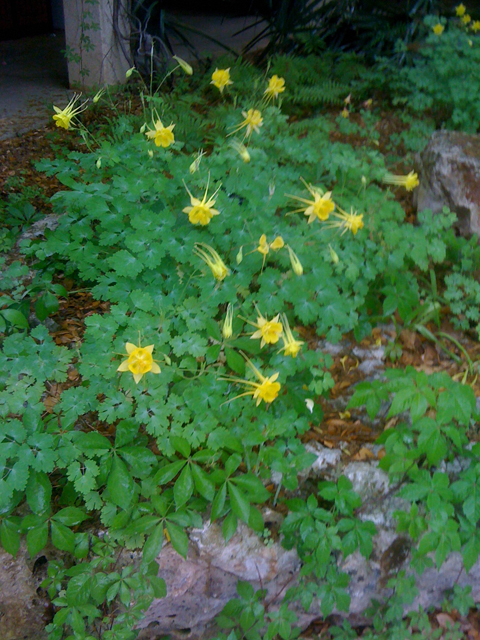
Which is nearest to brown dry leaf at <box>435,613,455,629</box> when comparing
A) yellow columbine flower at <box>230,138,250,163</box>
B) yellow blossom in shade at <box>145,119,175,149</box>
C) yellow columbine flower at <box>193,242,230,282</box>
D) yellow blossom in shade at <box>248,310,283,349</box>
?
yellow blossom in shade at <box>248,310,283,349</box>

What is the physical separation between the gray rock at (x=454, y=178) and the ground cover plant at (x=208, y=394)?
13.5 inches

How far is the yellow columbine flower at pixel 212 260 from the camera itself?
199 cm

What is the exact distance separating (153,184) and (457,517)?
6.22 feet

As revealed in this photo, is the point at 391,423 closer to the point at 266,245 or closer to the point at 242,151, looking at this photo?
the point at 266,245

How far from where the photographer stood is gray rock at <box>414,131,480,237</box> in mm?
2803

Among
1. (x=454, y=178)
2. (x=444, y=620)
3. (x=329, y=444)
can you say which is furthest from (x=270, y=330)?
(x=454, y=178)

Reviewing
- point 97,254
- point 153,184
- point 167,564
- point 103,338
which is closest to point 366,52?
point 153,184

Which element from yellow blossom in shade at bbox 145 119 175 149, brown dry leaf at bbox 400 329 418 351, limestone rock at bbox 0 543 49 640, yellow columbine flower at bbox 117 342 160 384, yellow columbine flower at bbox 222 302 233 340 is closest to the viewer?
yellow columbine flower at bbox 117 342 160 384

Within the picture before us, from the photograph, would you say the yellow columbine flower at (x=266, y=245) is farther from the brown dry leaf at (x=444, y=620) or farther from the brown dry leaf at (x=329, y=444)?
the brown dry leaf at (x=444, y=620)

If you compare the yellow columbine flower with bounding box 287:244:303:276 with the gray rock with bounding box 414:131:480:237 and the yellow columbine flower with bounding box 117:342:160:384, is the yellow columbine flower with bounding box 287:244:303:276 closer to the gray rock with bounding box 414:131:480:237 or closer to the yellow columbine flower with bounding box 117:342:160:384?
the yellow columbine flower with bounding box 117:342:160:384

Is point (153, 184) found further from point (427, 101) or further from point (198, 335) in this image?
point (427, 101)

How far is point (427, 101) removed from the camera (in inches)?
146

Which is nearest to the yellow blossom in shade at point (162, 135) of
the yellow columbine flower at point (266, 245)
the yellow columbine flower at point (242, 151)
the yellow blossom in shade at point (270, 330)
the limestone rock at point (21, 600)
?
the yellow columbine flower at point (242, 151)

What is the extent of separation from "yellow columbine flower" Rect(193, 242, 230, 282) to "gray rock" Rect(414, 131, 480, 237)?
1.44 metres
